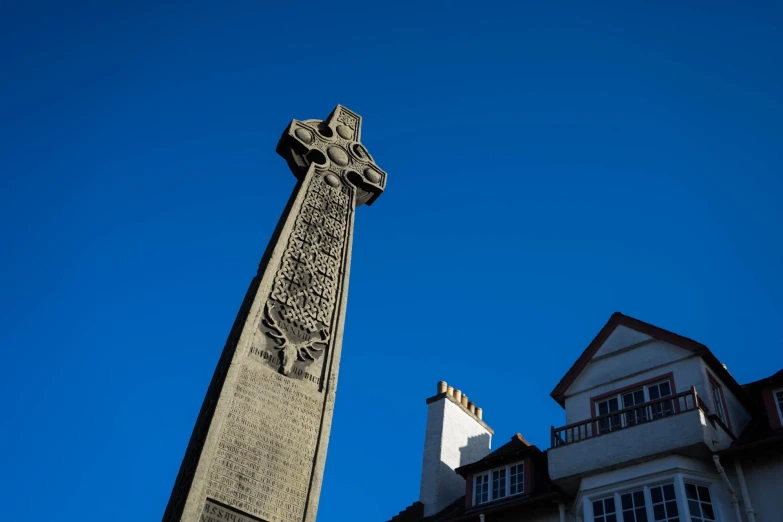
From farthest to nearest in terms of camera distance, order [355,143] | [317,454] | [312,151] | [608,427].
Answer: [608,427]
[355,143]
[312,151]
[317,454]

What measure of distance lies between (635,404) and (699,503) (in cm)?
303

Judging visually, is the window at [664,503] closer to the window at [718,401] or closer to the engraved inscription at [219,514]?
the window at [718,401]

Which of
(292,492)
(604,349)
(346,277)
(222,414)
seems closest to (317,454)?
(292,492)

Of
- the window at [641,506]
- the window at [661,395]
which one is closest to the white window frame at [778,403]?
the window at [661,395]

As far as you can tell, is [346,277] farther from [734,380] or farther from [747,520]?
[734,380]

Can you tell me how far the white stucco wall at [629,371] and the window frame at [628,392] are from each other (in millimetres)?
120

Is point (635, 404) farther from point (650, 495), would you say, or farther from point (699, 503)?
point (699, 503)

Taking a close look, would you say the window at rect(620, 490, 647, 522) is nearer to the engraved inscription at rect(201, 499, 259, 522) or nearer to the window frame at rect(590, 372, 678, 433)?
the window frame at rect(590, 372, 678, 433)

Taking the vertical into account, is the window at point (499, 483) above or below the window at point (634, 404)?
below

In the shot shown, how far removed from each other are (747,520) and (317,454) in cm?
991

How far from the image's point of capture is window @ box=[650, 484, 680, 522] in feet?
51.2

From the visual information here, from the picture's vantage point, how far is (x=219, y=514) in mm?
8555

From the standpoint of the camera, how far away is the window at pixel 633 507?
52.6 feet

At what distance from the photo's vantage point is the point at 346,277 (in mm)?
12047
